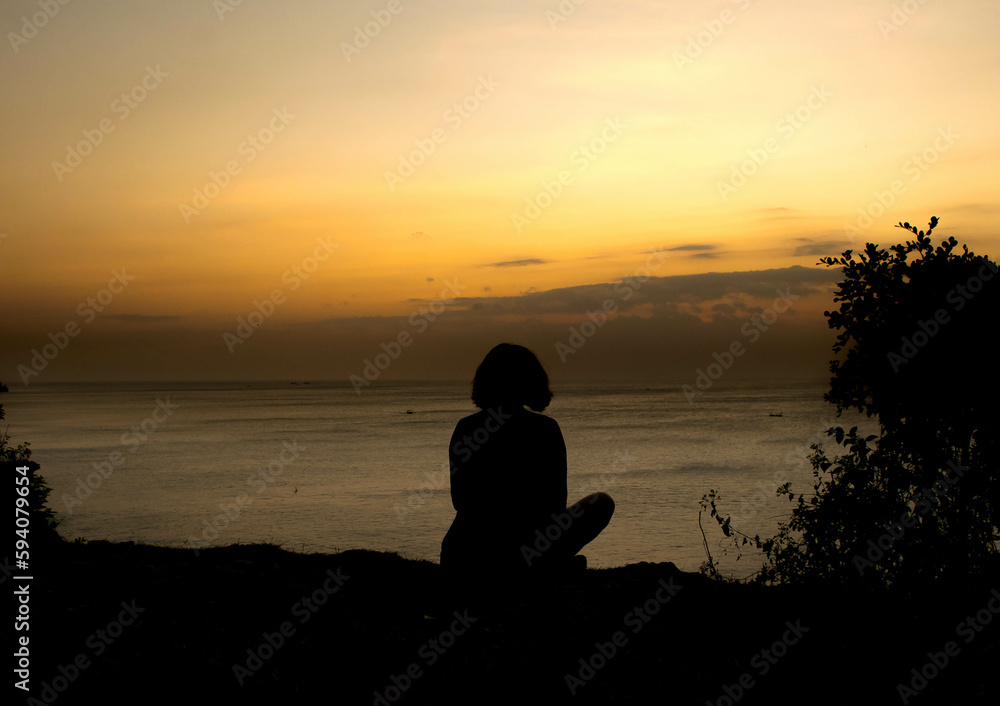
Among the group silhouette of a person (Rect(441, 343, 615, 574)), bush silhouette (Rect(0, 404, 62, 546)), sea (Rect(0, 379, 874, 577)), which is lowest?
sea (Rect(0, 379, 874, 577))

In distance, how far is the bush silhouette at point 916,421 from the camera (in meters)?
7.79

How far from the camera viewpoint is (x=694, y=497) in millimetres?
28625

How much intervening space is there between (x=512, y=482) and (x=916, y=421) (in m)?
5.55

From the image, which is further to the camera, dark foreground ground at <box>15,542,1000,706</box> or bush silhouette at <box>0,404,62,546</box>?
bush silhouette at <box>0,404,62,546</box>

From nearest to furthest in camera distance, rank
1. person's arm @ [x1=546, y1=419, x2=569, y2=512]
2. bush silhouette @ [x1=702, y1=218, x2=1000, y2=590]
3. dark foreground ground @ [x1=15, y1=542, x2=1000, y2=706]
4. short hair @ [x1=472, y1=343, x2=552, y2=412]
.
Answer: dark foreground ground @ [x1=15, y1=542, x2=1000, y2=706] → person's arm @ [x1=546, y1=419, x2=569, y2=512] → short hair @ [x1=472, y1=343, x2=552, y2=412] → bush silhouette @ [x1=702, y1=218, x2=1000, y2=590]

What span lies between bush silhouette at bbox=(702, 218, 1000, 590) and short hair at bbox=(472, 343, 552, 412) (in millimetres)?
3979

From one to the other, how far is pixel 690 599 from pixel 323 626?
3.13 m

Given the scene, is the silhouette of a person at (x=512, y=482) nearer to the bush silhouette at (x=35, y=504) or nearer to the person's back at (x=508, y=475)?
the person's back at (x=508, y=475)

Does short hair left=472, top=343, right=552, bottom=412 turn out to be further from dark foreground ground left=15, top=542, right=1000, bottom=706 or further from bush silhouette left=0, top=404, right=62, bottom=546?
bush silhouette left=0, top=404, right=62, bottom=546

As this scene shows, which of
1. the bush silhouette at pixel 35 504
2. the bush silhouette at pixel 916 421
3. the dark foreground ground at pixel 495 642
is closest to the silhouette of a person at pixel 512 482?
the dark foreground ground at pixel 495 642

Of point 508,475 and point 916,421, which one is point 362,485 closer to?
point 916,421

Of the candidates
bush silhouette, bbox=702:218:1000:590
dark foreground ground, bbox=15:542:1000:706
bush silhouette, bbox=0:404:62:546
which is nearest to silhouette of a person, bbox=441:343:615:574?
dark foreground ground, bbox=15:542:1000:706

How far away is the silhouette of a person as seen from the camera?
5.09 meters

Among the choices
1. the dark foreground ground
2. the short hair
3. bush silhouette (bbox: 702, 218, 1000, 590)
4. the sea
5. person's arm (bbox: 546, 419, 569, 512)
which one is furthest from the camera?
the sea
